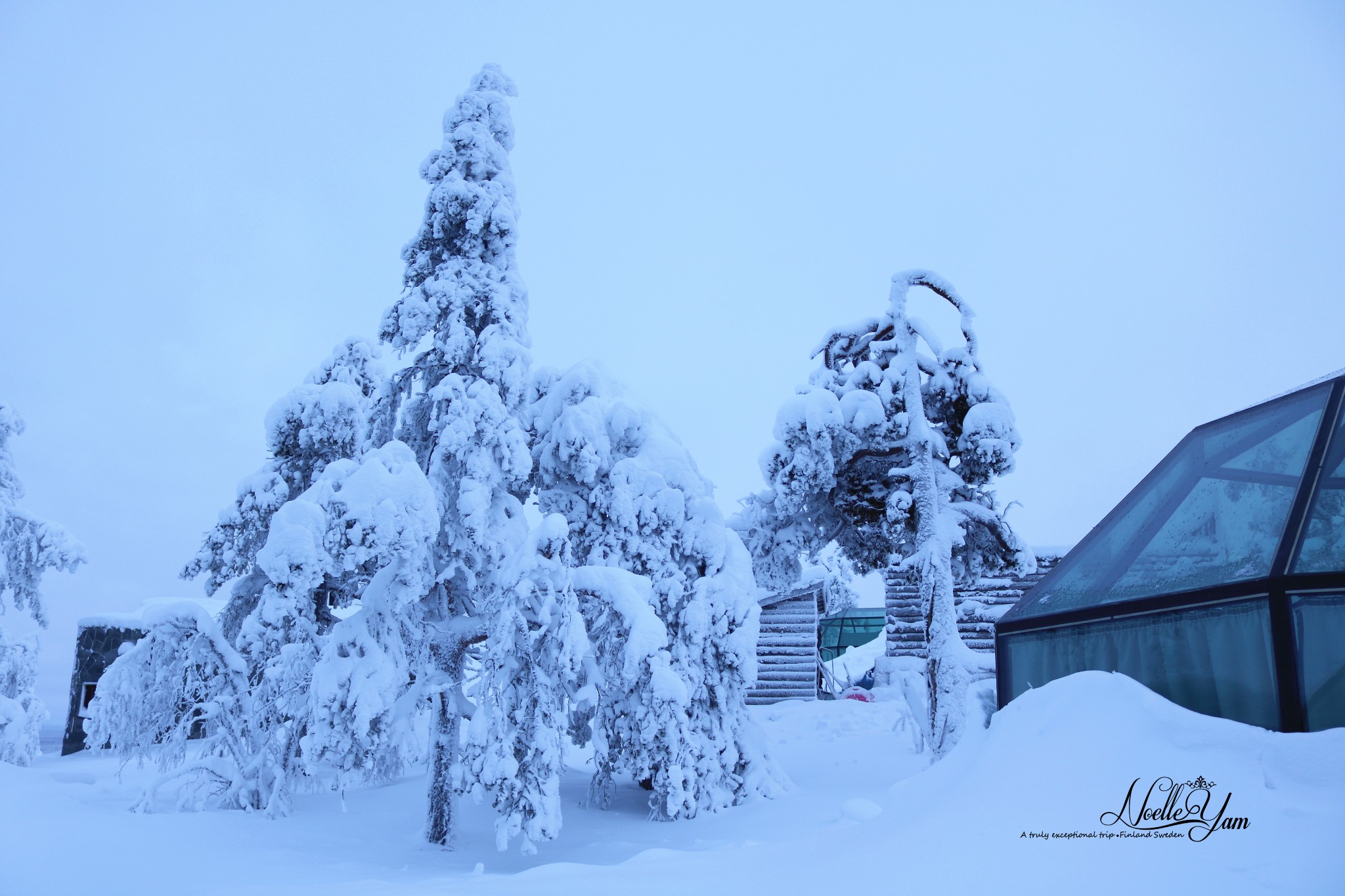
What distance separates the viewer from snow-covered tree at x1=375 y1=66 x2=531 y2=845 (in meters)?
9.55

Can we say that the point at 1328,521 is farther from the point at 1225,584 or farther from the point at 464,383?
the point at 464,383

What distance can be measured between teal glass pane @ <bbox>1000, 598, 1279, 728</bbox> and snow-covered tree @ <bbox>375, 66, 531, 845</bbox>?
6002 millimetres

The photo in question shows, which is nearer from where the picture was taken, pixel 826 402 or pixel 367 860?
pixel 367 860

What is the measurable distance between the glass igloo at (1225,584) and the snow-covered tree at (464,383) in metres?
5.94

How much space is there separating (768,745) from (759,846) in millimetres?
7282

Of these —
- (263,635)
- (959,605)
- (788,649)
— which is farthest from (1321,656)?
(788,649)

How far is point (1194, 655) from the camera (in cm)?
466

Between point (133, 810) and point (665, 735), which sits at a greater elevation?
point (665, 735)

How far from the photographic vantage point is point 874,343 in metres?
13.2

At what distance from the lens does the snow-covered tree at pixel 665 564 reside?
34.0 feet

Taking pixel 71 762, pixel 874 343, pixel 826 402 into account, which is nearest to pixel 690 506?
pixel 826 402

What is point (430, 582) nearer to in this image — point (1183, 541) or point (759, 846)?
point (759, 846)

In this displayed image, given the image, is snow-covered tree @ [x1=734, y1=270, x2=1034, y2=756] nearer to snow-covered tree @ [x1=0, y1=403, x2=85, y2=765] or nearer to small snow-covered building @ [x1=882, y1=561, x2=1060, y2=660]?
small snow-covered building @ [x1=882, y1=561, x2=1060, y2=660]
